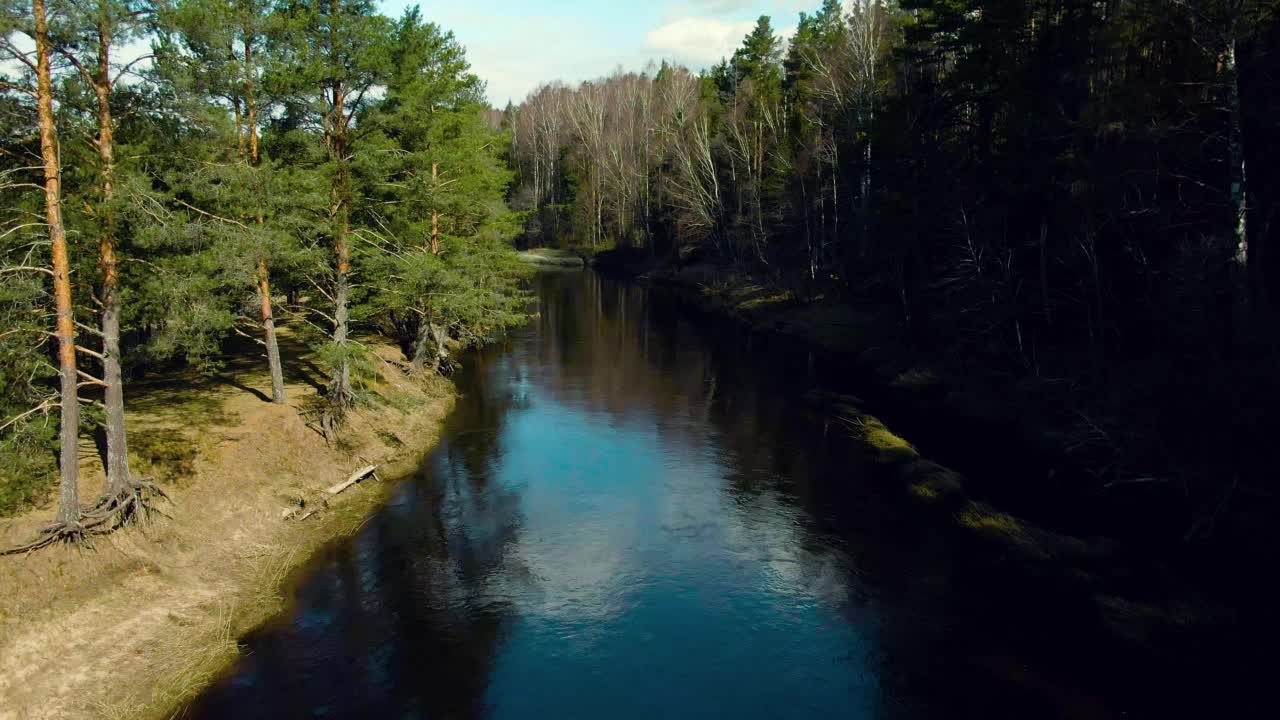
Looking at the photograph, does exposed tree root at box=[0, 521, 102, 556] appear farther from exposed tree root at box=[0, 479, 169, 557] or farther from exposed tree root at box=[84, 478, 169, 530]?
exposed tree root at box=[84, 478, 169, 530]

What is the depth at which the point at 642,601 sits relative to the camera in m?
18.7

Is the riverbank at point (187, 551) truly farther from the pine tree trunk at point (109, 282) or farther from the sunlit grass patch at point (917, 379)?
the sunlit grass patch at point (917, 379)

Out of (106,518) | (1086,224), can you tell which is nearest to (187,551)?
(106,518)

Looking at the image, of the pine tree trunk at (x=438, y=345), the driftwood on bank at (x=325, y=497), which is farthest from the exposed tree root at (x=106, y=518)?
the pine tree trunk at (x=438, y=345)

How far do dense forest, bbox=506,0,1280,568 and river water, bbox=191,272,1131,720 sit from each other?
631 centimetres

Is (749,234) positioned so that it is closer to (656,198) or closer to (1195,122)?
(656,198)

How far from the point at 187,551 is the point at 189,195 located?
10.7 meters

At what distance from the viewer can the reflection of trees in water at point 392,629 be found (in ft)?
48.4

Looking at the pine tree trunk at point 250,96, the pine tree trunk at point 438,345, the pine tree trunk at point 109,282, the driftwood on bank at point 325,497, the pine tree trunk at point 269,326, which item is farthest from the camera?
the pine tree trunk at point 438,345

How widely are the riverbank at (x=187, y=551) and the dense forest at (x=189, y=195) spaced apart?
0.86 meters

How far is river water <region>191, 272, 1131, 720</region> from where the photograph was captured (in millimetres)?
15078

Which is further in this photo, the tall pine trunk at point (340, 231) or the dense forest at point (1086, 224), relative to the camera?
the tall pine trunk at point (340, 231)

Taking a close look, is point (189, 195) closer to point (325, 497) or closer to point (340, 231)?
point (340, 231)

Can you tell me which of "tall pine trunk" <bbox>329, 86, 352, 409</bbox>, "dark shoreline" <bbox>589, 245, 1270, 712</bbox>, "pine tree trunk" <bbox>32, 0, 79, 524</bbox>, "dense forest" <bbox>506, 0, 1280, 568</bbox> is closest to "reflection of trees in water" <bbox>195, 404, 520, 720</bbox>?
"pine tree trunk" <bbox>32, 0, 79, 524</bbox>
